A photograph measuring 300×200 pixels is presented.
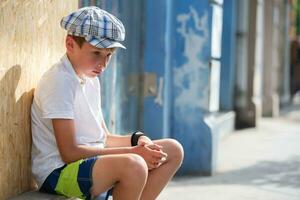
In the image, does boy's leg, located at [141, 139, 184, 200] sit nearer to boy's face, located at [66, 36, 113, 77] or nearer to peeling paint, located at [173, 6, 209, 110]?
boy's face, located at [66, 36, 113, 77]

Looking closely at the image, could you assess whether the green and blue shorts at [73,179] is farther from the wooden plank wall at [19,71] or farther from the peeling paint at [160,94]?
the peeling paint at [160,94]

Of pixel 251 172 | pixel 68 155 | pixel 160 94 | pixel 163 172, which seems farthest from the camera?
pixel 251 172

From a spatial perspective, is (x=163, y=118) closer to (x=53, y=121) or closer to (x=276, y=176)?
(x=276, y=176)

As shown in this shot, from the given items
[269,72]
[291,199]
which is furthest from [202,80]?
[269,72]

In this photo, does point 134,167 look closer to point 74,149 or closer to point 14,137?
point 74,149

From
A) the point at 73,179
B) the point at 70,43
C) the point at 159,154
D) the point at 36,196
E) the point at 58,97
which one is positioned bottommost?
the point at 36,196

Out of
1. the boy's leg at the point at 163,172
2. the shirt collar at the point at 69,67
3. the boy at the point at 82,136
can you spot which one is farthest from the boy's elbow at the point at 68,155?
the boy's leg at the point at 163,172

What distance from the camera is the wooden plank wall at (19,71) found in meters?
3.10

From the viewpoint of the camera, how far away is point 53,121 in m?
3.17

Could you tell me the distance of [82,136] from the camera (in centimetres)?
337

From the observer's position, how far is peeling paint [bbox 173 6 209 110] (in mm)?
6012

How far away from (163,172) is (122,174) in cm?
46

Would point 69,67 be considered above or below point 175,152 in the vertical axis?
above

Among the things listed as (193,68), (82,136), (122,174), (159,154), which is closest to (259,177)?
(193,68)
